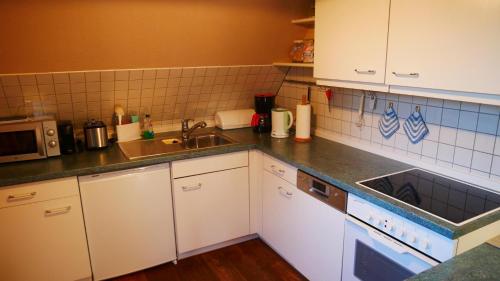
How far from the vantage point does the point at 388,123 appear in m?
2.22

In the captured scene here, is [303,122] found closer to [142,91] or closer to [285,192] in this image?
[285,192]

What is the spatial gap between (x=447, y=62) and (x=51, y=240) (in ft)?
7.52

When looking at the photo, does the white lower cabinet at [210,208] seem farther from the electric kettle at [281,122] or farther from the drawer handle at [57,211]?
the drawer handle at [57,211]

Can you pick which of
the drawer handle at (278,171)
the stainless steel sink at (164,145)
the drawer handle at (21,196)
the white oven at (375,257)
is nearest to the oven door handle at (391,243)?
the white oven at (375,257)

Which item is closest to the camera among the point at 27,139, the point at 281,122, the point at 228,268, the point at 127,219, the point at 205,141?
the point at 27,139

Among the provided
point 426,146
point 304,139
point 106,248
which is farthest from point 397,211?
point 106,248

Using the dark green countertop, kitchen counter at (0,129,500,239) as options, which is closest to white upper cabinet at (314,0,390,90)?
kitchen counter at (0,129,500,239)

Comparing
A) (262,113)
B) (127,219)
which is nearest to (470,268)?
(127,219)

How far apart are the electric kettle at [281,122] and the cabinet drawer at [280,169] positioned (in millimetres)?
270

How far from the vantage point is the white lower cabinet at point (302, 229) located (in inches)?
79.4

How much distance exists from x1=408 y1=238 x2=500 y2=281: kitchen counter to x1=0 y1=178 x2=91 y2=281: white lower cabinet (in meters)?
1.88

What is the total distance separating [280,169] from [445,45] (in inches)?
48.7

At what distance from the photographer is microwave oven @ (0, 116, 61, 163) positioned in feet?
7.09

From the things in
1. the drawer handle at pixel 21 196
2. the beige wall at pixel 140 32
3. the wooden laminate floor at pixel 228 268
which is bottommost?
the wooden laminate floor at pixel 228 268
